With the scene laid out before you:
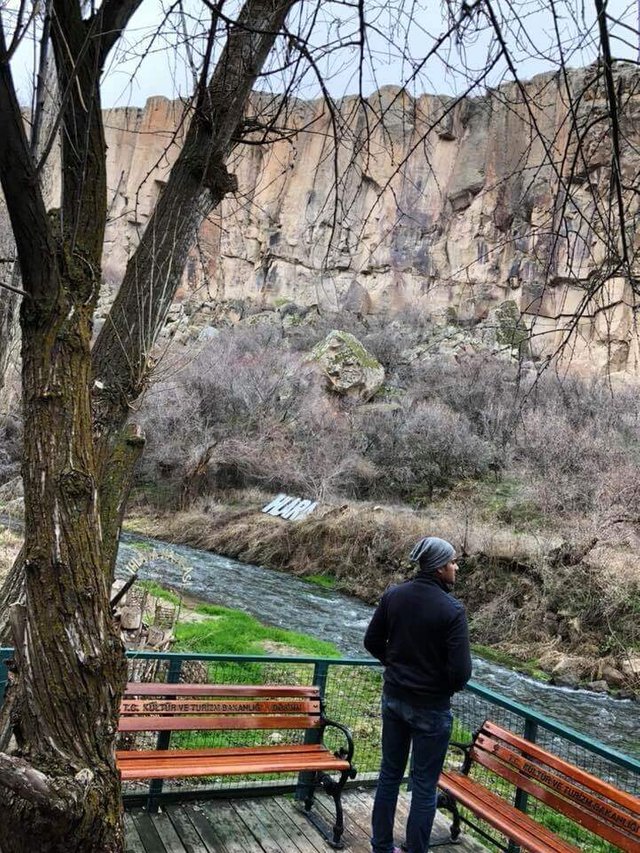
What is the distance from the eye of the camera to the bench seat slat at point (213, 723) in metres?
3.56

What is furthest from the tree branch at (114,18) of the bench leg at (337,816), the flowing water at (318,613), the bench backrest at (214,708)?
the flowing water at (318,613)

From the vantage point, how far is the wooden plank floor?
3451mm

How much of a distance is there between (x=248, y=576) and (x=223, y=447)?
921 centimetres

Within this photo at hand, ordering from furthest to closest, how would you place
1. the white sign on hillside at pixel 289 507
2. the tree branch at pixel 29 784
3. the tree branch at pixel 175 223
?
the white sign on hillside at pixel 289 507
the tree branch at pixel 175 223
the tree branch at pixel 29 784

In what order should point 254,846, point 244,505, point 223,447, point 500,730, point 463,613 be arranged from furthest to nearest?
1. point 223,447
2. point 244,505
3. point 500,730
4. point 254,846
5. point 463,613

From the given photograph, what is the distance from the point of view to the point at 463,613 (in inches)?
127

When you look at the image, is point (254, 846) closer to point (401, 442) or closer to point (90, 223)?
point (90, 223)

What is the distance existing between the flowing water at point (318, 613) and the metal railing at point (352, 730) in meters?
1.49

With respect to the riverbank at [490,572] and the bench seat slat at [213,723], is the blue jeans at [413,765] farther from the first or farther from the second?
the riverbank at [490,572]

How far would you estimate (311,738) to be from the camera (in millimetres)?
4281

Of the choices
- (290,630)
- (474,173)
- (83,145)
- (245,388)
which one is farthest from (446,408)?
(83,145)

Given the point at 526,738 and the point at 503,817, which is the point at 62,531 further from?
the point at 526,738

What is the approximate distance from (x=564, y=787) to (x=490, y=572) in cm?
1229

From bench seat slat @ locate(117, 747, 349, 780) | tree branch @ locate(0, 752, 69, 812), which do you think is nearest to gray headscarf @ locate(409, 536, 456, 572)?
bench seat slat @ locate(117, 747, 349, 780)
